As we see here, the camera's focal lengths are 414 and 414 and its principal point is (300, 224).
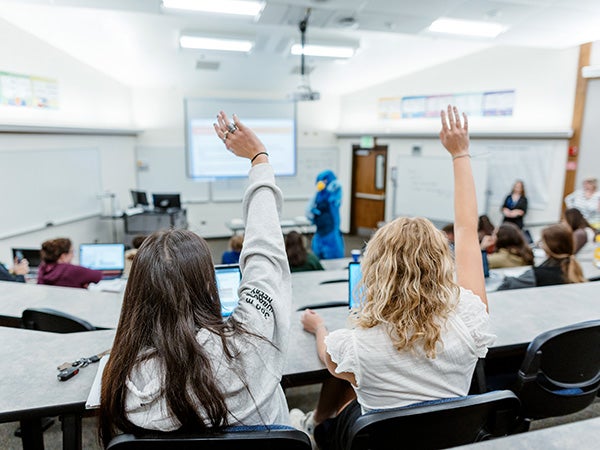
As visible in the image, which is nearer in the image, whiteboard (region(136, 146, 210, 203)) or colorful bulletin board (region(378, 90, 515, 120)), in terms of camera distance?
colorful bulletin board (region(378, 90, 515, 120))

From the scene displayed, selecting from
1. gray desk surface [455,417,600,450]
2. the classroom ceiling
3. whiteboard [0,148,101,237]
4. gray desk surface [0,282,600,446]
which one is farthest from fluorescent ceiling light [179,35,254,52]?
gray desk surface [455,417,600,450]

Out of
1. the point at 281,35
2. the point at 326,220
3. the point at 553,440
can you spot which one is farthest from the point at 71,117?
the point at 553,440

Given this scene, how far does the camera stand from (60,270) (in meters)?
2.82

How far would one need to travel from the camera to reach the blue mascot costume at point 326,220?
514cm

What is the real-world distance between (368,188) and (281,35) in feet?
11.3

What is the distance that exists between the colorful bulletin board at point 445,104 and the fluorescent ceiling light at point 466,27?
1788 millimetres

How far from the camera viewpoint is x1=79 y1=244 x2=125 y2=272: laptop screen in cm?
378

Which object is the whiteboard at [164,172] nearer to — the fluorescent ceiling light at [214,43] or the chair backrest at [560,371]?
the fluorescent ceiling light at [214,43]

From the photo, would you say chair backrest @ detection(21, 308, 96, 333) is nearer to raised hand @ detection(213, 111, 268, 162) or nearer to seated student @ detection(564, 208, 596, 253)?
raised hand @ detection(213, 111, 268, 162)

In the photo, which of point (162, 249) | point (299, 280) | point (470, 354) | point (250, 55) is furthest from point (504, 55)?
point (162, 249)

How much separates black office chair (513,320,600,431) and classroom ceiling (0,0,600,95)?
2.91m

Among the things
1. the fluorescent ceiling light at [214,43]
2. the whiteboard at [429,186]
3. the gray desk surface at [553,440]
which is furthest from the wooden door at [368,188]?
the gray desk surface at [553,440]

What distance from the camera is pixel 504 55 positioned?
18.8 ft

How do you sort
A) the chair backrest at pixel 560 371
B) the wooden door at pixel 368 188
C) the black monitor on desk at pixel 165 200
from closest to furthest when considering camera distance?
the chair backrest at pixel 560 371, the black monitor on desk at pixel 165 200, the wooden door at pixel 368 188
